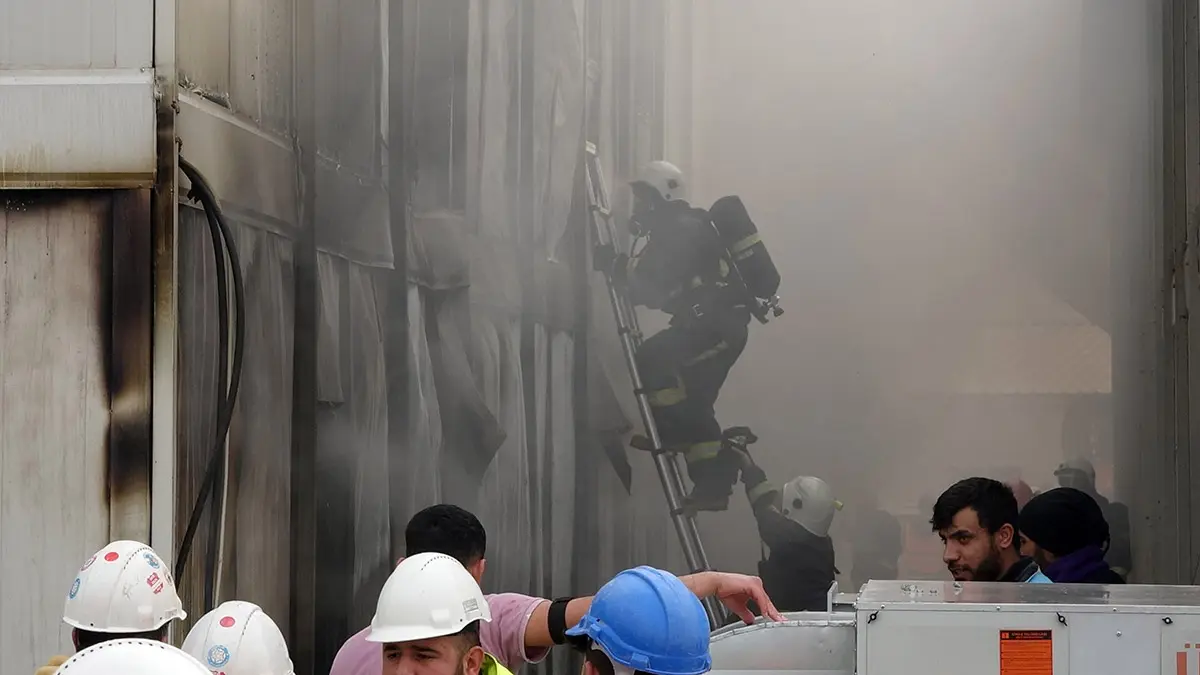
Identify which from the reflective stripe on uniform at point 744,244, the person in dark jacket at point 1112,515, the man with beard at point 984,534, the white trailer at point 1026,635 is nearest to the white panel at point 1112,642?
the white trailer at point 1026,635

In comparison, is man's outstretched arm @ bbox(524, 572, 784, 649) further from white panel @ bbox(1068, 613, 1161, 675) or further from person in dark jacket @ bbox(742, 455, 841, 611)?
person in dark jacket @ bbox(742, 455, 841, 611)

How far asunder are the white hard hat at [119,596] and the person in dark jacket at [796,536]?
2.80m

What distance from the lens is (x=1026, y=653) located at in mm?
3111

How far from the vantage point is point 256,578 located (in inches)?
187

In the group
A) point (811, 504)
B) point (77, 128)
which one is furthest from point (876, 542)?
point (77, 128)

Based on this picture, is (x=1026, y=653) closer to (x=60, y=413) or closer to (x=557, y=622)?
(x=557, y=622)

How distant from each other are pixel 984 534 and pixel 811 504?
1.28m

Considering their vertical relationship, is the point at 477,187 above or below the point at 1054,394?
above

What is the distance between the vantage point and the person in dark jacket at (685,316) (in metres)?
5.45

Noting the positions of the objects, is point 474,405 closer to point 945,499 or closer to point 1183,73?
point 945,499

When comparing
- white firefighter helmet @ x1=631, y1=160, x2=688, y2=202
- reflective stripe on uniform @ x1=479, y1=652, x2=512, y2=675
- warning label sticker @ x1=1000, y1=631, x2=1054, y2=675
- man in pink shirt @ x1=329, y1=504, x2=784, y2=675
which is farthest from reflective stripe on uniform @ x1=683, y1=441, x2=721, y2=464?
reflective stripe on uniform @ x1=479, y1=652, x2=512, y2=675

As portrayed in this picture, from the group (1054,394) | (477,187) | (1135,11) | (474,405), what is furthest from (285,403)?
(1135,11)

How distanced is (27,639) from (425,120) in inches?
95.4

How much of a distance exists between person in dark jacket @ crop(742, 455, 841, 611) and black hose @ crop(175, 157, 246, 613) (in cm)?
206
